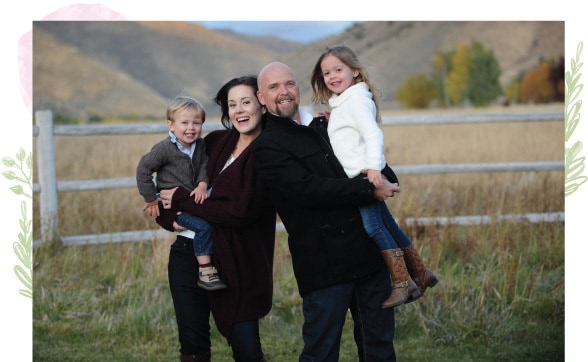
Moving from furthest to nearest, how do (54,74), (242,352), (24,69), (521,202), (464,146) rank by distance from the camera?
(54,74)
(464,146)
(521,202)
(24,69)
(242,352)

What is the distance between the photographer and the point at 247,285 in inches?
127

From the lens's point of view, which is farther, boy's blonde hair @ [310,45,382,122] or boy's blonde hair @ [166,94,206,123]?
boy's blonde hair @ [166,94,206,123]

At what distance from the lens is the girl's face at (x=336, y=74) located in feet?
10.1

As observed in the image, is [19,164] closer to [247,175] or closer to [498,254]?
[247,175]

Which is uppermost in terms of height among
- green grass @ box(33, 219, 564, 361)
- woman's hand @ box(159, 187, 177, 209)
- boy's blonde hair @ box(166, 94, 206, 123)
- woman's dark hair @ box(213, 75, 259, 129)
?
woman's dark hair @ box(213, 75, 259, 129)

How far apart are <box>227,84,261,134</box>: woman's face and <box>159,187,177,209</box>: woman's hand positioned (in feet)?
1.42

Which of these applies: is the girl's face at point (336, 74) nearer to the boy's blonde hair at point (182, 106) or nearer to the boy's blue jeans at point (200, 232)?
the boy's blonde hair at point (182, 106)

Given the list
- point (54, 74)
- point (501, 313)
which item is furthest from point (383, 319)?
point (54, 74)

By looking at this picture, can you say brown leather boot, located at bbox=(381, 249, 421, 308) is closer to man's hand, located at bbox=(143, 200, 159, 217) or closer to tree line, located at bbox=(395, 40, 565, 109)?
man's hand, located at bbox=(143, 200, 159, 217)

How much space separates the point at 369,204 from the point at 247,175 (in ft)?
1.77

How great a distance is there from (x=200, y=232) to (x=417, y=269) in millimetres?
987

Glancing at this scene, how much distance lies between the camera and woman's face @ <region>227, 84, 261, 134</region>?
307 cm

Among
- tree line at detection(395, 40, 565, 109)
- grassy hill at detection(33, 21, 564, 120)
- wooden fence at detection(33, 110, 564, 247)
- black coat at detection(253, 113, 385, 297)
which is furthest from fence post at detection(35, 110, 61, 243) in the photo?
tree line at detection(395, 40, 565, 109)

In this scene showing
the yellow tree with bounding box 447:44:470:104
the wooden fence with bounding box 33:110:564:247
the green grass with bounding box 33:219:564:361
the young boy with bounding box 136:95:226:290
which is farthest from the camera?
the yellow tree with bounding box 447:44:470:104
